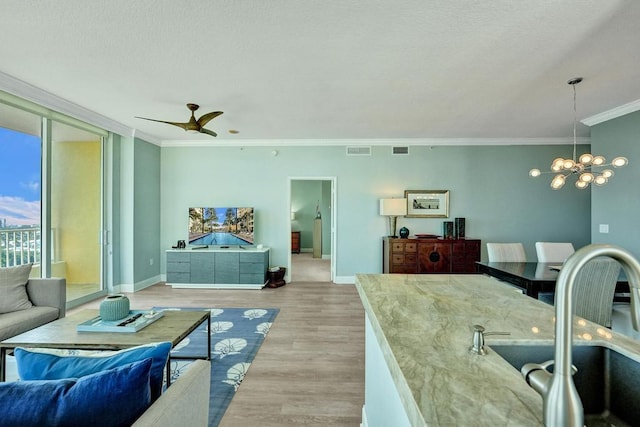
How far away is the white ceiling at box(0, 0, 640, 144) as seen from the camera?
2064mm

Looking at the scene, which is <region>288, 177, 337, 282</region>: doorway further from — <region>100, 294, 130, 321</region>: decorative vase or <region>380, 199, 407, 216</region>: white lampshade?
<region>100, 294, 130, 321</region>: decorative vase

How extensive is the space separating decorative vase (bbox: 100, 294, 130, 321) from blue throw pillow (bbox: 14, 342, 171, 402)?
4.18 ft

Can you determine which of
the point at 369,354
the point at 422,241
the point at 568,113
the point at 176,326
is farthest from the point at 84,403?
the point at 568,113

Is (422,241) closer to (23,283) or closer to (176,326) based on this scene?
(176,326)

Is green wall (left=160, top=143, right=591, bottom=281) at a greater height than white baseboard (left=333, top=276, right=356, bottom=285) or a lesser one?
greater

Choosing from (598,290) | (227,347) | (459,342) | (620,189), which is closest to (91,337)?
(227,347)

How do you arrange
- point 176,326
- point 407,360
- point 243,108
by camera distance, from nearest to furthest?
1. point 407,360
2. point 176,326
3. point 243,108

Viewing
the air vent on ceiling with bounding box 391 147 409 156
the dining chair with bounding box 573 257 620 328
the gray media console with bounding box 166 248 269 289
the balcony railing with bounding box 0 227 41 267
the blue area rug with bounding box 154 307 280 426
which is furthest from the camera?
the air vent on ceiling with bounding box 391 147 409 156

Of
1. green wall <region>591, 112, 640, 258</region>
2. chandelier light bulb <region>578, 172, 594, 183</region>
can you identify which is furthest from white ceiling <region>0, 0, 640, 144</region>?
chandelier light bulb <region>578, 172, 594, 183</region>

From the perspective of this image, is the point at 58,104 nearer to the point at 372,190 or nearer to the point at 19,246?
the point at 19,246

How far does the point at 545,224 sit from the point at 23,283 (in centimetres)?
762

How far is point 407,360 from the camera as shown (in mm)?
827

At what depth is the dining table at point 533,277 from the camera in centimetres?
269

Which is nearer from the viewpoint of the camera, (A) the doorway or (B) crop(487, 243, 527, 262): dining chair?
(B) crop(487, 243, 527, 262): dining chair
